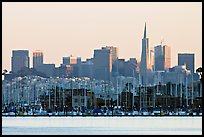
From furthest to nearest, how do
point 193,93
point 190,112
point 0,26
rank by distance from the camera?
point 193,93
point 190,112
point 0,26

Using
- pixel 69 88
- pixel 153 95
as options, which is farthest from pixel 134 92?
pixel 69 88

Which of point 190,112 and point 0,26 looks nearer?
point 0,26

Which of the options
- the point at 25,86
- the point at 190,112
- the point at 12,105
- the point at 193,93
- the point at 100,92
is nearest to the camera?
the point at 190,112

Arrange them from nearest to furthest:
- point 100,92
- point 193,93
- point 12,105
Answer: point 193,93
point 12,105
point 100,92

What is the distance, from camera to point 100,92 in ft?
233

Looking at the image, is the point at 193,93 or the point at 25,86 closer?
the point at 193,93

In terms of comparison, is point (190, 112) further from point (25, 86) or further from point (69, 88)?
point (25, 86)

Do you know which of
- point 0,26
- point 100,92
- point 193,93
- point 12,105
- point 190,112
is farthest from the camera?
point 100,92

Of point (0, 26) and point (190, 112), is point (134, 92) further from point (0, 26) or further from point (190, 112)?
point (0, 26)

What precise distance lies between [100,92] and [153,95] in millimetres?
5889

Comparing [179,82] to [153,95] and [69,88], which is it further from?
[69,88]

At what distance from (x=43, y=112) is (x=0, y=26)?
55542 millimetres

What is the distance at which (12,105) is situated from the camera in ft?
217

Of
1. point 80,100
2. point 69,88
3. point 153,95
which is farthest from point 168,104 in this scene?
Result: point 69,88
